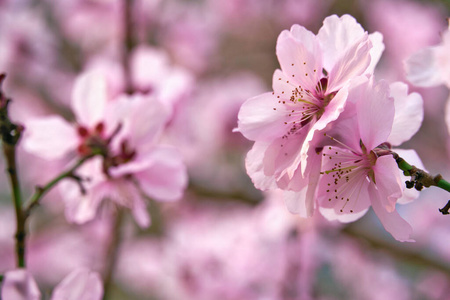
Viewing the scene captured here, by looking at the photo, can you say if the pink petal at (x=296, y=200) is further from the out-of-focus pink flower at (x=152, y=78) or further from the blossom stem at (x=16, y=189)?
the out-of-focus pink flower at (x=152, y=78)

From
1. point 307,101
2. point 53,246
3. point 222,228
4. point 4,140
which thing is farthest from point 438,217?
point 4,140

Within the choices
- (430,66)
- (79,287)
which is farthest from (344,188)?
(79,287)

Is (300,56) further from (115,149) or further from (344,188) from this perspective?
(115,149)

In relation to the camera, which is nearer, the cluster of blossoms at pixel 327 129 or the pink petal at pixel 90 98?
the cluster of blossoms at pixel 327 129

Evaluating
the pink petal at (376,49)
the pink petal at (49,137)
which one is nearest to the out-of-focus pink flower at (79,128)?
the pink petal at (49,137)

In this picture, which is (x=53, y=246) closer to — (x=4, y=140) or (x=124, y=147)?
(x=124, y=147)

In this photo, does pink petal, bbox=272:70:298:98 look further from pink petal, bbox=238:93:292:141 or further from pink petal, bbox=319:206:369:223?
pink petal, bbox=319:206:369:223

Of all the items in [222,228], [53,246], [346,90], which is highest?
[346,90]
